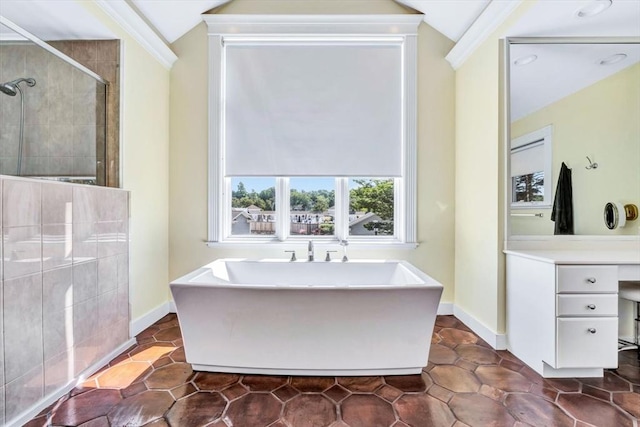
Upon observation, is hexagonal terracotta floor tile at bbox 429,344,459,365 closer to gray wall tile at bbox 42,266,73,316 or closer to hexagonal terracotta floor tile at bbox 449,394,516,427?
hexagonal terracotta floor tile at bbox 449,394,516,427

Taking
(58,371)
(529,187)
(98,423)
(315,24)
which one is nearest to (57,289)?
(58,371)

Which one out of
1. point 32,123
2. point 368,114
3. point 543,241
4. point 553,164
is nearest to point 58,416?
point 32,123

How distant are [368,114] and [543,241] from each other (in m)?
1.79

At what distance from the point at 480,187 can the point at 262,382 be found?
7.09ft

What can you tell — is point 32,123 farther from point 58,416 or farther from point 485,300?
point 485,300

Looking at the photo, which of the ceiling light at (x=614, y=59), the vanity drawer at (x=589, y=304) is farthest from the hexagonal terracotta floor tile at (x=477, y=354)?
the ceiling light at (x=614, y=59)

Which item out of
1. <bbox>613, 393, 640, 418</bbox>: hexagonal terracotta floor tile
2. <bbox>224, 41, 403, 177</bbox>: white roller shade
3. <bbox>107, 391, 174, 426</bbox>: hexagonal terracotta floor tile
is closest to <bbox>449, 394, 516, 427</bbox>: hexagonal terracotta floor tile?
<bbox>613, 393, 640, 418</bbox>: hexagonal terracotta floor tile

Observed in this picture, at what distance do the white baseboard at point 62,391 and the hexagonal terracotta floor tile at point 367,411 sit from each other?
1.55 metres

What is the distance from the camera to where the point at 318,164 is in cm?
285

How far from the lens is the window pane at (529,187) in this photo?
2186 millimetres

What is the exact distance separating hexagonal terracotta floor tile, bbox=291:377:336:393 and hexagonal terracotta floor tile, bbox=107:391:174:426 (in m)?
0.68

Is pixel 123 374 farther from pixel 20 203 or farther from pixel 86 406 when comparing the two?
pixel 20 203

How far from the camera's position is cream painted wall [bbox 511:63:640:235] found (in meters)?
2.18

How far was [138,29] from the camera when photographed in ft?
7.61
